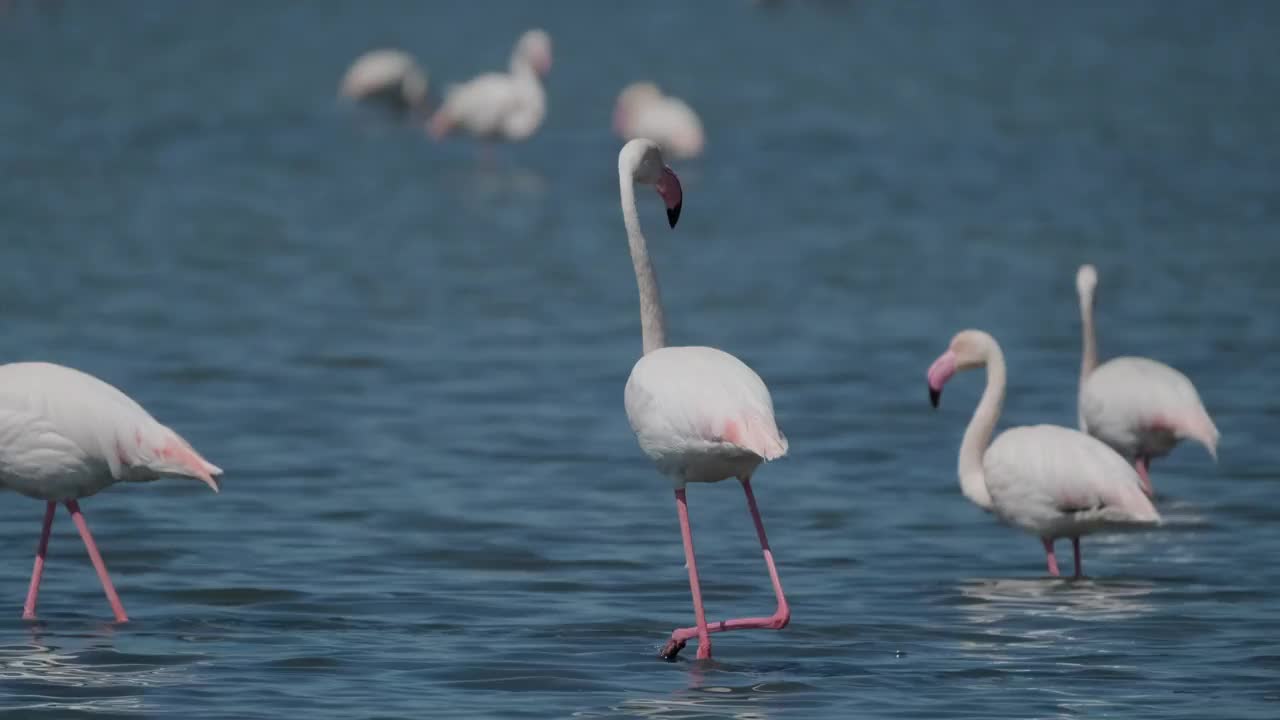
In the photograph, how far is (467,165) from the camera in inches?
955

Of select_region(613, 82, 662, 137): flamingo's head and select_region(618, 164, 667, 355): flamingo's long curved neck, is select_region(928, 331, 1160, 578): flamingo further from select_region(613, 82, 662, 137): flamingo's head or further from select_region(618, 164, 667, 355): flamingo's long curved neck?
select_region(613, 82, 662, 137): flamingo's head

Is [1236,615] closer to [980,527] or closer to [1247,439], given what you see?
[980,527]

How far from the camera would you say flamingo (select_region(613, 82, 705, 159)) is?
22281mm

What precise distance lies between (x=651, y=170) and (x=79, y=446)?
1.85 m

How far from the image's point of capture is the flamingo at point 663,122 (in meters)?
22.3

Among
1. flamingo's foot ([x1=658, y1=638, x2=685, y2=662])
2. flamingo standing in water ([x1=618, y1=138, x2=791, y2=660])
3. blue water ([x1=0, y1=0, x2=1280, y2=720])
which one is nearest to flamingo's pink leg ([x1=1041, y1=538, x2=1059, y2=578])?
blue water ([x1=0, y1=0, x2=1280, y2=720])

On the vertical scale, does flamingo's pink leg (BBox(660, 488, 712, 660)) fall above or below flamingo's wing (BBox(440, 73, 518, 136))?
below

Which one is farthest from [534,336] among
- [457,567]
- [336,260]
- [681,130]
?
[681,130]

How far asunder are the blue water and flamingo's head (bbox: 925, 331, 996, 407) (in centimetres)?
54

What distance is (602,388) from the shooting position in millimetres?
12289

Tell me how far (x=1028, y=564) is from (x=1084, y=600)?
758 mm

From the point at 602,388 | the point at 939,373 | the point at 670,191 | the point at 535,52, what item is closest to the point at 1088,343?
the point at 939,373

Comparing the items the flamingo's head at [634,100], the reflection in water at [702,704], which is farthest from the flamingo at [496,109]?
the reflection in water at [702,704]

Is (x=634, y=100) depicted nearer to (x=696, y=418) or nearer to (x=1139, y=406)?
(x=1139, y=406)
